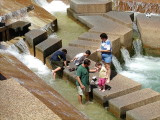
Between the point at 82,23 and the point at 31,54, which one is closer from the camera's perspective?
the point at 31,54

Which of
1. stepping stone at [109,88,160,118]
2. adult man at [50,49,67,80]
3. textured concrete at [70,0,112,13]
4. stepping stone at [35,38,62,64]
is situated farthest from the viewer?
textured concrete at [70,0,112,13]

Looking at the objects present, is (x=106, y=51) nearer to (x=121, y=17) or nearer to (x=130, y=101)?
(x=130, y=101)

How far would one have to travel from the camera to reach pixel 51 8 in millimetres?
19641

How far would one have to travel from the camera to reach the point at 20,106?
23.7 ft

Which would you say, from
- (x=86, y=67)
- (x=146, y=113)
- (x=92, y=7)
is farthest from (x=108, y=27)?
(x=146, y=113)

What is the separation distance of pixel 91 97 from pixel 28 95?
2.91 m

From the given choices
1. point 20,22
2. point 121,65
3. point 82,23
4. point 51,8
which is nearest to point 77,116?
point 121,65

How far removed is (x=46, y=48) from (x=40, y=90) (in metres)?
3.42

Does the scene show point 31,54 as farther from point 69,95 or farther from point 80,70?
point 80,70

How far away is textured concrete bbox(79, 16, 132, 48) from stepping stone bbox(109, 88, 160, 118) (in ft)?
14.6

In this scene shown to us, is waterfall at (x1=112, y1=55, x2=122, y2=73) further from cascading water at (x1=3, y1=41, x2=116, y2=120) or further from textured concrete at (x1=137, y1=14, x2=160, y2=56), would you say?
cascading water at (x1=3, y1=41, x2=116, y2=120)

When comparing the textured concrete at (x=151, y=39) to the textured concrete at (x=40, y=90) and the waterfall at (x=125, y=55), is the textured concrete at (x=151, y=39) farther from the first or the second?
the textured concrete at (x=40, y=90)

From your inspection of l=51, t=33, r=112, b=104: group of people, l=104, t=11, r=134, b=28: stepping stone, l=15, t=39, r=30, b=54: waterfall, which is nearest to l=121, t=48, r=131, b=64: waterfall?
l=104, t=11, r=134, b=28: stepping stone

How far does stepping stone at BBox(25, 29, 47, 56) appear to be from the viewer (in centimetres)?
1305
